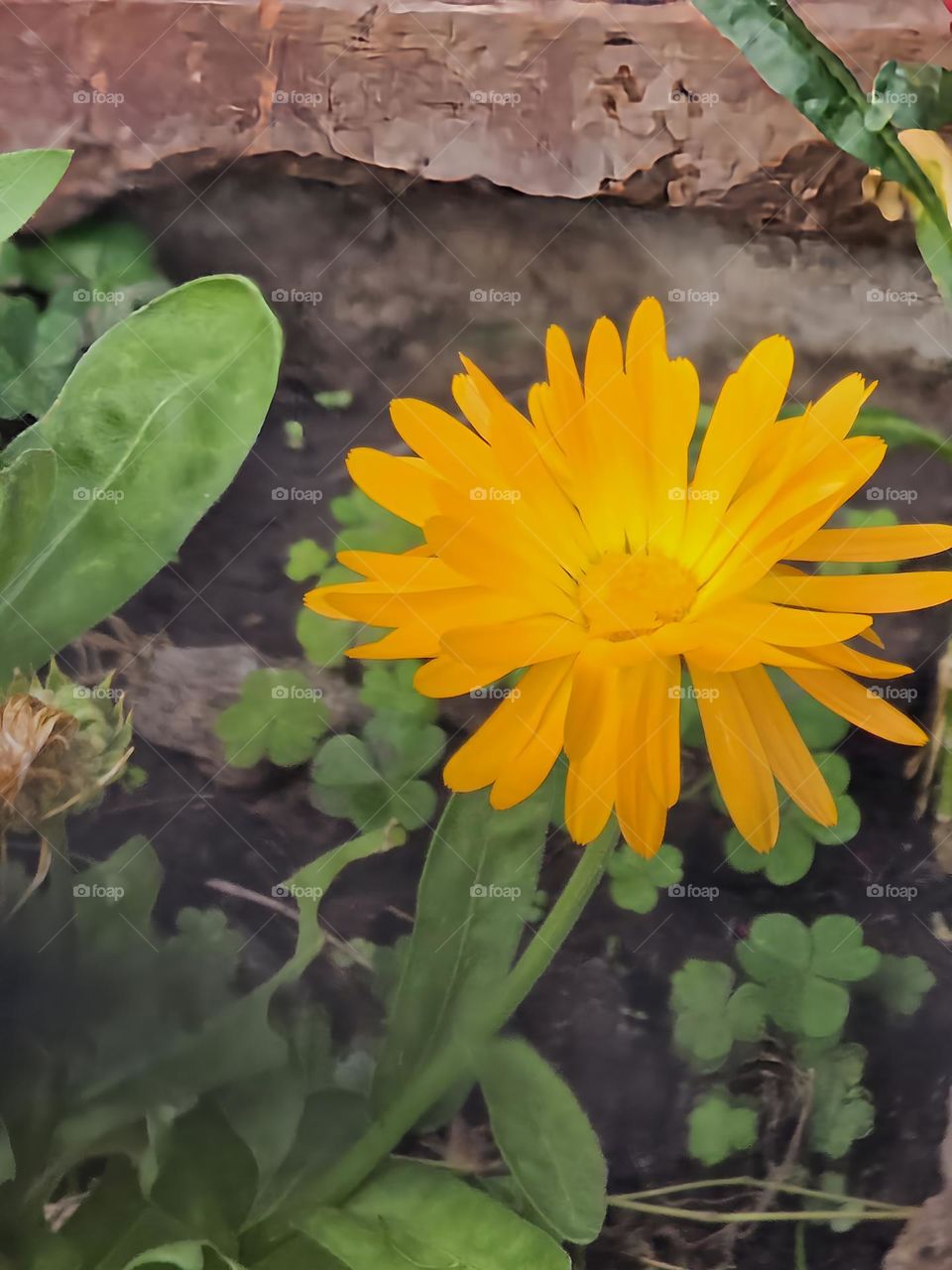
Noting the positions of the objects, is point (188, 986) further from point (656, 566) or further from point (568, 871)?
point (656, 566)

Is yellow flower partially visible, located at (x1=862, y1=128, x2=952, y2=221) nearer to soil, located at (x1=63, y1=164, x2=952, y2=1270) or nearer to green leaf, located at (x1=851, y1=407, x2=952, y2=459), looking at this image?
soil, located at (x1=63, y1=164, x2=952, y2=1270)

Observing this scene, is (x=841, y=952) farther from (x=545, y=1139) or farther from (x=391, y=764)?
(x=391, y=764)

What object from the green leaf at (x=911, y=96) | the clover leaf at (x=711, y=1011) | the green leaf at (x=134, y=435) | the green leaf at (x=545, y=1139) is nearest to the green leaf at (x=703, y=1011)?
the clover leaf at (x=711, y=1011)

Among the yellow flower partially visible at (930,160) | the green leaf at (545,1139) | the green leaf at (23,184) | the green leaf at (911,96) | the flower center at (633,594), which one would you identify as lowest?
the green leaf at (545,1139)

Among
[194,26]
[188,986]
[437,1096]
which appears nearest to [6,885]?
[188,986]

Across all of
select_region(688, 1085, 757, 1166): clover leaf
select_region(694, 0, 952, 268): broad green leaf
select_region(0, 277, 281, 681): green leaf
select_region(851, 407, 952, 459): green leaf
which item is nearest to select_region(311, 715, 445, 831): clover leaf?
select_region(0, 277, 281, 681): green leaf

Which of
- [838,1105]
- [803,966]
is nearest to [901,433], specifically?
[803,966]

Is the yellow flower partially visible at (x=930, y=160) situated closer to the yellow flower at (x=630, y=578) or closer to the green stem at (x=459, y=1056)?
the yellow flower at (x=630, y=578)
